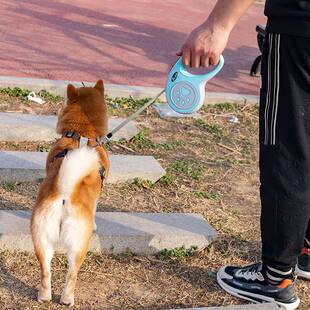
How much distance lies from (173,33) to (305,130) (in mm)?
8109

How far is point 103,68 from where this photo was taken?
7.63 m

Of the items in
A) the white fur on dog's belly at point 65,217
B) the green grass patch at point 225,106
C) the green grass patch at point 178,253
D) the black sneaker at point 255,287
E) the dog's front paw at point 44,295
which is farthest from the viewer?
the green grass patch at point 225,106

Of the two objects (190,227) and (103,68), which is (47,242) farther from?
(103,68)

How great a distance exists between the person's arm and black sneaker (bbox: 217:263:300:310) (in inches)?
44.0

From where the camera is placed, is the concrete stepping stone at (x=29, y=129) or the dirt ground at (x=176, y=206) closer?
the dirt ground at (x=176, y=206)

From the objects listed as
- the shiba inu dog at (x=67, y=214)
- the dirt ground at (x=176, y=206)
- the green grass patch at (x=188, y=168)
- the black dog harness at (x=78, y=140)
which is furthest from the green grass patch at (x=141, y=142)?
the shiba inu dog at (x=67, y=214)

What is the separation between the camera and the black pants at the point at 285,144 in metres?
2.78

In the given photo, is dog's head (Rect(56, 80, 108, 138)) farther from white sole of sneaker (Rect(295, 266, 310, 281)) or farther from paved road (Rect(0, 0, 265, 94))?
paved road (Rect(0, 0, 265, 94))

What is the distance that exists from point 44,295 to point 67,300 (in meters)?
0.11

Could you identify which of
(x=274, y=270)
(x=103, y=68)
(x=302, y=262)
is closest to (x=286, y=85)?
(x=274, y=270)

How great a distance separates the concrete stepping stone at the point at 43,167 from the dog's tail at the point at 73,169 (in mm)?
1453

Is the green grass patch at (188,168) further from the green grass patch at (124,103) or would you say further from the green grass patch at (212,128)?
the green grass patch at (124,103)

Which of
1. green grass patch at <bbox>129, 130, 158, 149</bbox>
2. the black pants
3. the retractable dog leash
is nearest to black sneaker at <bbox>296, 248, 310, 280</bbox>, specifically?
the black pants

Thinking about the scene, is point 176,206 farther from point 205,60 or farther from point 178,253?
point 205,60
